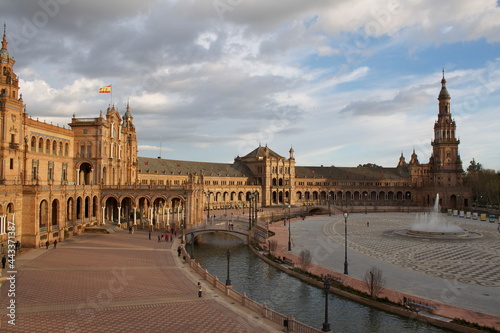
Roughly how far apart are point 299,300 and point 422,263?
17939 millimetres

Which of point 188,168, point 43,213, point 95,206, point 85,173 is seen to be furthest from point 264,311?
point 188,168

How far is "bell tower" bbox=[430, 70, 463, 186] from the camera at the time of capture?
126m

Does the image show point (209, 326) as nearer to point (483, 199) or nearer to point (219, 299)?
point (219, 299)

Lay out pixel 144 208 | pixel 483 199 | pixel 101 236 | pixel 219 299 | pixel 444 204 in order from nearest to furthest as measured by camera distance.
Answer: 1. pixel 219 299
2. pixel 101 236
3. pixel 144 208
4. pixel 444 204
5. pixel 483 199

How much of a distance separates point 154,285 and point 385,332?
17.5 m

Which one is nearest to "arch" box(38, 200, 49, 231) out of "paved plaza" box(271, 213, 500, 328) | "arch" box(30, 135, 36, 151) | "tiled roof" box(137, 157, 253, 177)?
"arch" box(30, 135, 36, 151)

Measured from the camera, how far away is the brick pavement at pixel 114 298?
75.8 feet

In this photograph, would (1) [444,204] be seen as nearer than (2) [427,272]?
No

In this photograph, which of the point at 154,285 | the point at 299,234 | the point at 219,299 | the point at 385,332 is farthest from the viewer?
the point at 299,234

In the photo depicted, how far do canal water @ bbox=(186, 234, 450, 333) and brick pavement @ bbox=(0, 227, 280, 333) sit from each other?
4.71m

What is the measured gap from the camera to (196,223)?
224 ft

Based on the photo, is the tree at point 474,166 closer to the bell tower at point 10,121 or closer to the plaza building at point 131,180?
the plaza building at point 131,180

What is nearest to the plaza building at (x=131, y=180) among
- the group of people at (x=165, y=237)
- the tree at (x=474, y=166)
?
the group of people at (x=165, y=237)

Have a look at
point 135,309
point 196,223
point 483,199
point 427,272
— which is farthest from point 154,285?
point 483,199
